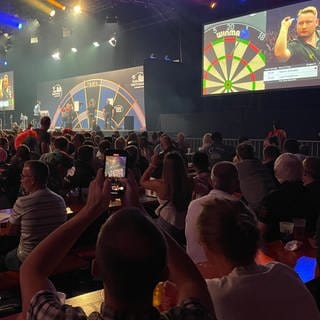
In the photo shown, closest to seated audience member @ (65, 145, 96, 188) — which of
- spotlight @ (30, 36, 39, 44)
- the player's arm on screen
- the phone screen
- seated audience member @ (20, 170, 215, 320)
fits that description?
the phone screen

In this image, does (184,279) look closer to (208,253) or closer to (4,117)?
(208,253)

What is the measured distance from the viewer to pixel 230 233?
1597 mm

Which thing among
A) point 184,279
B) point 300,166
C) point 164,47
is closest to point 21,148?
point 300,166

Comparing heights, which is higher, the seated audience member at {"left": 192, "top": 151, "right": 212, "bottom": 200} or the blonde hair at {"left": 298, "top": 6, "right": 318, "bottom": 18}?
the blonde hair at {"left": 298, "top": 6, "right": 318, "bottom": 18}

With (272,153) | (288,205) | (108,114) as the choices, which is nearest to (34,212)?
→ (288,205)

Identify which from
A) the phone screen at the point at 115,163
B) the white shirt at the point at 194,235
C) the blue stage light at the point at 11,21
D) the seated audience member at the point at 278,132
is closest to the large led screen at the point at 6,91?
the blue stage light at the point at 11,21

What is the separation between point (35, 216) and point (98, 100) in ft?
46.1

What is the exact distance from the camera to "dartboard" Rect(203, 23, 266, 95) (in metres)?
10.4

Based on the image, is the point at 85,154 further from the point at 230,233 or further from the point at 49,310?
the point at 49,310

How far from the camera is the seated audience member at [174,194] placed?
12.7 feet

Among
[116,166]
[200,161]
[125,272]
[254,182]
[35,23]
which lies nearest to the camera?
[125,272]

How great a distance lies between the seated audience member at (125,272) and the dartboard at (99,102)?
1354 centimetres

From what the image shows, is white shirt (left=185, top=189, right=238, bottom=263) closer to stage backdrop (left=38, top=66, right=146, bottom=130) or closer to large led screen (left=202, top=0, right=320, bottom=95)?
large led screen (left=202, top=0, right=320, bottom=95)

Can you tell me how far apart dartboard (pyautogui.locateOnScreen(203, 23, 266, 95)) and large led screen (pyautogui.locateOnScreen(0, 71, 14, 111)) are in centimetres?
1333
